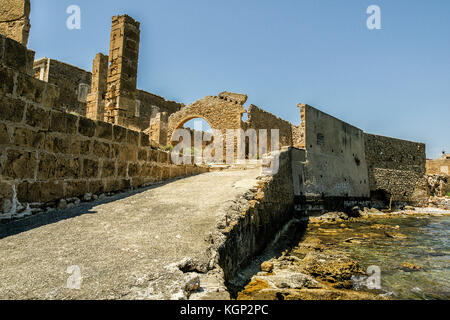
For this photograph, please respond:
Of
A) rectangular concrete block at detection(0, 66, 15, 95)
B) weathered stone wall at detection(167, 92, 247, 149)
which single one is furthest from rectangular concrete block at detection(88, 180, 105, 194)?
weathered stone wall at detection(167, 92, 247, 149)

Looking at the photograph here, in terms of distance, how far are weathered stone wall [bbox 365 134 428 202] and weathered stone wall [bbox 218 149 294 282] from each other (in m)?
10.5

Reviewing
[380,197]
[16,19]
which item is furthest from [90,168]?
[380,197]

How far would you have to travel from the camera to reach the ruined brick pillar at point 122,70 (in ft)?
25.8

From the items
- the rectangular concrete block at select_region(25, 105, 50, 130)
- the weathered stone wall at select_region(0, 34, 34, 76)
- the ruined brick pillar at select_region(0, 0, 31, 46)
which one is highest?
the ruined brick pillar at select_region(0, 0, 31, 46)

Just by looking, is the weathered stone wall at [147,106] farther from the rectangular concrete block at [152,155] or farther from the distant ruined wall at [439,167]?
the distant ruined wall at [439,167]

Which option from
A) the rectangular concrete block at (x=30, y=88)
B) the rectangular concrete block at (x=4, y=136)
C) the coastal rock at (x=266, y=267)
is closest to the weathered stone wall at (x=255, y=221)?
the coastal rock at (x=266, y=267)

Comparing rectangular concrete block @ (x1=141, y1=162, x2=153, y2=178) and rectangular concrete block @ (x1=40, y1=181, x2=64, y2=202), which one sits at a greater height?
rectangular concrete block @ (x1=141, y1=162, x2=153, y2=178)

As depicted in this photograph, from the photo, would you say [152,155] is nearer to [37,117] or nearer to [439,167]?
[37,117]

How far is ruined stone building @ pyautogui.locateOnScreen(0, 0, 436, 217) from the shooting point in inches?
145

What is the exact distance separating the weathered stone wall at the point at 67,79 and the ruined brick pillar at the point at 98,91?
213 inches

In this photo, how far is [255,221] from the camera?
533 cm

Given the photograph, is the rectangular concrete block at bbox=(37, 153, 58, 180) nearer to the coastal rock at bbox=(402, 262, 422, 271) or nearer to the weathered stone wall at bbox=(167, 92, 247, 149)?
the coastal rock at bbox=(402, 262, 422, 271)

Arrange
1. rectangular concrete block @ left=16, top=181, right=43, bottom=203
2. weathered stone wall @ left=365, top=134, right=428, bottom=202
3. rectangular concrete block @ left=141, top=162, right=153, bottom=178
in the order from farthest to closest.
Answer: weathered stone wall @ left=365, top=134, right=428, bottom=202 < rectangular concrete block @ left=141, top=162, right=153, bottom=178 < rectangular concrete block @ left=16, top=181, right=43, bottom=203
